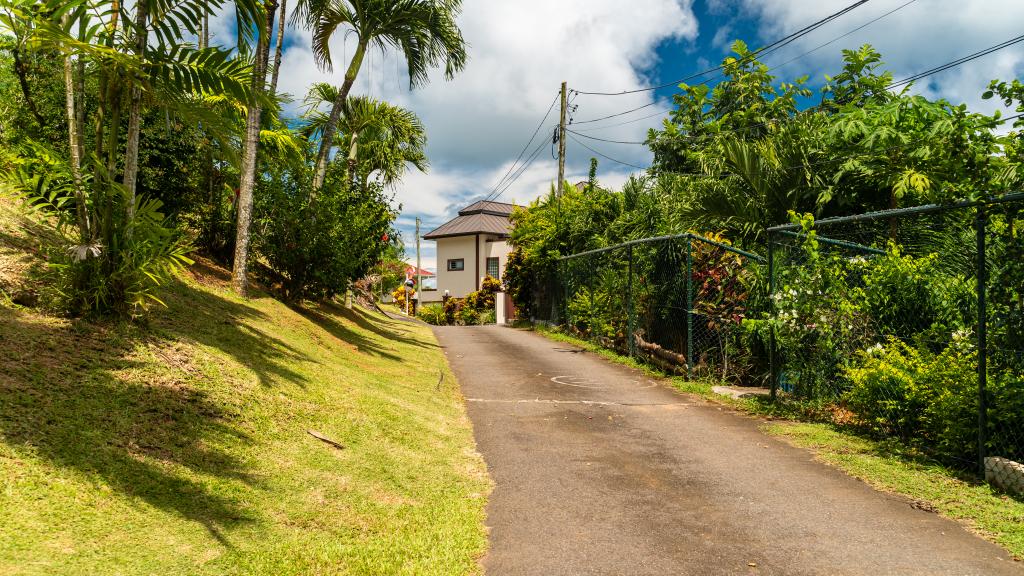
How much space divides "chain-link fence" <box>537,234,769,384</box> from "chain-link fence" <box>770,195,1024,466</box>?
132cm

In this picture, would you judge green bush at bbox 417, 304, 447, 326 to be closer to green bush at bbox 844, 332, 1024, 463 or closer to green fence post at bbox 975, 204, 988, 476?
green bush at bbox 844, 332, 1024, 463

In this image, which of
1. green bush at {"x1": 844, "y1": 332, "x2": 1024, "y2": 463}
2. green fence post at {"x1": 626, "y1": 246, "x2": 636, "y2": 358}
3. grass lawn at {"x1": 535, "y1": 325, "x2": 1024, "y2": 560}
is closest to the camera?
grass lawn at {"x1": 535, "y1": 325, "x2": 1024, "y2": 560}

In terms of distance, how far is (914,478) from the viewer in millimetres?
4836

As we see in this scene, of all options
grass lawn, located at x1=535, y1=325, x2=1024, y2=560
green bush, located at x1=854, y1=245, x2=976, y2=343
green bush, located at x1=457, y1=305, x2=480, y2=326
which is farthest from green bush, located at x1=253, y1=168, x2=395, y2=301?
green bush, located at x1=457, y1=305, x2=480, y2=326

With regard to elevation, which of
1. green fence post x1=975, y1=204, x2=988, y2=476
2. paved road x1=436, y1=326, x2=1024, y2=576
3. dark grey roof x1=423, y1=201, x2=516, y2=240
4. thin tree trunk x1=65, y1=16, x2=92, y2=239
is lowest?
paved road x1=436, y1=326, x2=1024, y2=576

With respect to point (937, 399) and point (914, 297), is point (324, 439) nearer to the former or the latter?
point (937, 399)

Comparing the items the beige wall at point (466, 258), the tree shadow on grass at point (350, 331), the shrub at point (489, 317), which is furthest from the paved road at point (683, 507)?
the beige wall at point (466, 258)

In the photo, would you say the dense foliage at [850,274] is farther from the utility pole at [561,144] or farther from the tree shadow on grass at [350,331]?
the utility pole at [561,144]

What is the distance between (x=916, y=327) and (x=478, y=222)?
3940 centimetres

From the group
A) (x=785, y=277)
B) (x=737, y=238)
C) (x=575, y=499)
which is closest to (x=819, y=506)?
(x=575, y=499)

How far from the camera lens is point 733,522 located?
163 inches

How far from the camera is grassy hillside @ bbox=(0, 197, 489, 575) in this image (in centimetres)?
304

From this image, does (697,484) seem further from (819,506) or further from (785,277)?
(785,277)

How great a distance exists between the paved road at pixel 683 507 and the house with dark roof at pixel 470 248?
34783mm
